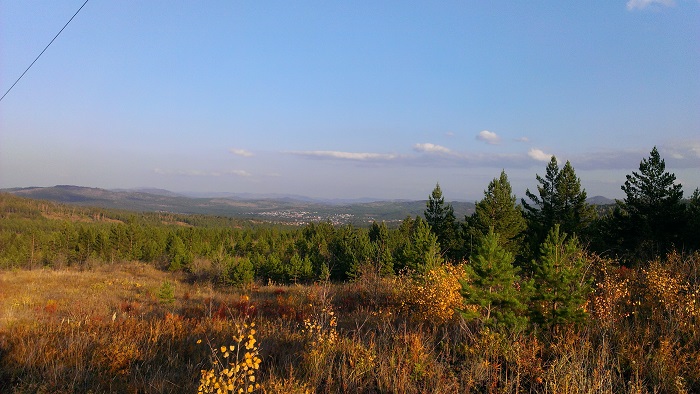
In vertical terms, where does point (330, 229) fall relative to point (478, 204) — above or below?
below

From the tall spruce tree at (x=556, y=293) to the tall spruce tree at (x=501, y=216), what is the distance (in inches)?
968

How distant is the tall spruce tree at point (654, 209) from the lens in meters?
26.0

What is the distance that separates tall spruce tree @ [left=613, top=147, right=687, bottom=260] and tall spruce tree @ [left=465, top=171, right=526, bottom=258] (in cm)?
741

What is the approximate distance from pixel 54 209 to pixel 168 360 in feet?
500

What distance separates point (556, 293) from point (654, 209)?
27.0m

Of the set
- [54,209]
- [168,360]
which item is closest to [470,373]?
[168,360]

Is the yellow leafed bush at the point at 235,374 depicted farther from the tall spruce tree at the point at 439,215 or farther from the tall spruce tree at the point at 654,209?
the tall spruce tree at the point at 439,215

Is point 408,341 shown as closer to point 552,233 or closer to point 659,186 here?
point 552,233

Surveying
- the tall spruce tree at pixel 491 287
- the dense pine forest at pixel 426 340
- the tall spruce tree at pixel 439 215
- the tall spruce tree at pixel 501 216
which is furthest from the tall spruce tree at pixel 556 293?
the tall spruce tree at pixel 439 215

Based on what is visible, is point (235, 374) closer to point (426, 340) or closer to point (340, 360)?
point (340, 360)

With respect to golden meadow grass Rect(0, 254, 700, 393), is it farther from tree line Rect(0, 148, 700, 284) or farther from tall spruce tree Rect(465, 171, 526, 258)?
tall spruce tree Rect(465, 171, 526, 258)

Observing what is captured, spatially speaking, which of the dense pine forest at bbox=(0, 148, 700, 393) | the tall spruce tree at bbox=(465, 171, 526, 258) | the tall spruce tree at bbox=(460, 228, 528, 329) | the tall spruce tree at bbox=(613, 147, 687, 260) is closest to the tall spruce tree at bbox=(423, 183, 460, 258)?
the tall spruce tree at bbox=(465, 171, 526, 258)

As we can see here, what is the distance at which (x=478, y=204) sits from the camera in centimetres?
3238

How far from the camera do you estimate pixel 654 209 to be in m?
26.9
